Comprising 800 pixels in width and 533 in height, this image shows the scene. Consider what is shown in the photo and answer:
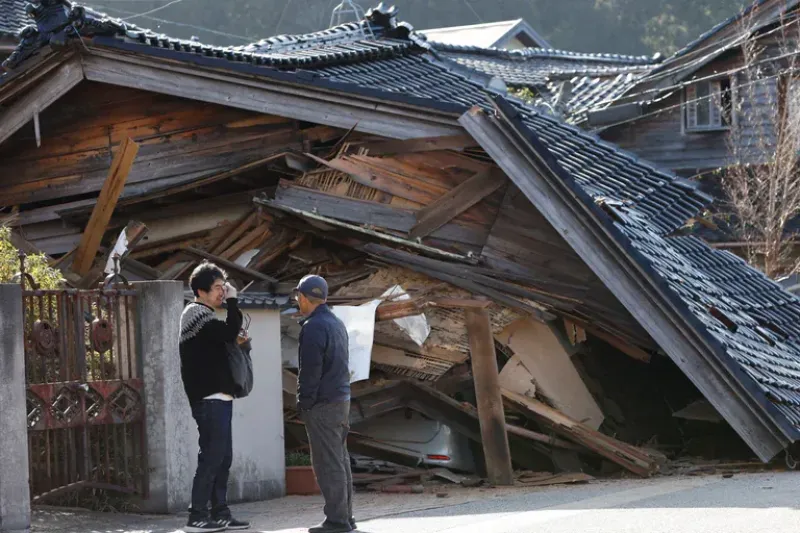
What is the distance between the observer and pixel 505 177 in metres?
13.8

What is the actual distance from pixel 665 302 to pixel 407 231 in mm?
3174

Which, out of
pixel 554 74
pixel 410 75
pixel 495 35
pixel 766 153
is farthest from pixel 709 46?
pixel 410 75

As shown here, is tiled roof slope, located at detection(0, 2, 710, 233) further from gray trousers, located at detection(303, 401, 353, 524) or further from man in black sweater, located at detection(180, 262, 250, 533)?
gray trousers, located at detection(303, 401, 353, 524)

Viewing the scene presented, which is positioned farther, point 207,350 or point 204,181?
point 204,181

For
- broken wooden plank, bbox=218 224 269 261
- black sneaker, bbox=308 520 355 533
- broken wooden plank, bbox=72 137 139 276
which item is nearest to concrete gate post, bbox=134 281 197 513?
black sneaker, bbox=308 520 355 533

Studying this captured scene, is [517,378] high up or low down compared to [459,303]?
down

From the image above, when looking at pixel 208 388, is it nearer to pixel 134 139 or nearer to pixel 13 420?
pixel 13 420

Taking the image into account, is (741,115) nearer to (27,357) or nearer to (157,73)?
(157,73)

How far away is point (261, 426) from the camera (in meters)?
11.1

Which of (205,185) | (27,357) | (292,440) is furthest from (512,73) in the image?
(27,357)

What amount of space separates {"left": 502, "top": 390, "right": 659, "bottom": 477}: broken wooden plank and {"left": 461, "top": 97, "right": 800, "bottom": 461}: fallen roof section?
0.92m

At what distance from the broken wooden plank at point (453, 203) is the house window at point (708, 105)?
61.4ft

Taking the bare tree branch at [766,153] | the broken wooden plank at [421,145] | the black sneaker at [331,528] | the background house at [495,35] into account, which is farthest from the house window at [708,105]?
the black sneaker at [331,528]

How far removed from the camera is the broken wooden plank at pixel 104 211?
12844mm
